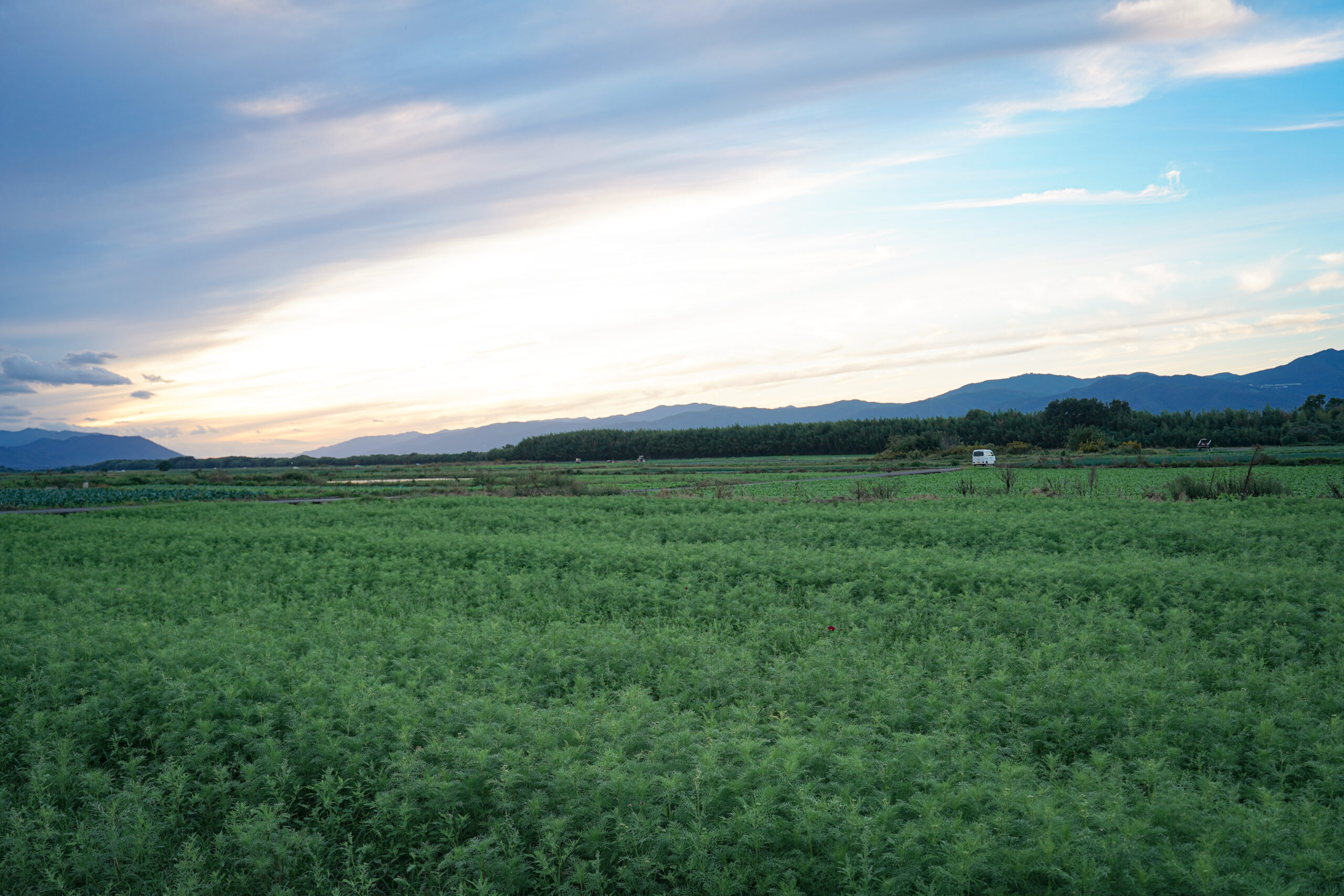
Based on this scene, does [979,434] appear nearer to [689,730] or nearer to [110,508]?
[110,508]

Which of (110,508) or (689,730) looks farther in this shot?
(110,508)

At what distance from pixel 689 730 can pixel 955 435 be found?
117 m

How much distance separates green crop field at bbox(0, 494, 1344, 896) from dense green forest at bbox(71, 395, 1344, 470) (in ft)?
298

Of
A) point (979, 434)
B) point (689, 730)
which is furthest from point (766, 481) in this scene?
point (979, 434)

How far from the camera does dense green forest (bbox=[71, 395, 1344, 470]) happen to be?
101 meters

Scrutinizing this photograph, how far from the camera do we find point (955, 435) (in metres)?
116

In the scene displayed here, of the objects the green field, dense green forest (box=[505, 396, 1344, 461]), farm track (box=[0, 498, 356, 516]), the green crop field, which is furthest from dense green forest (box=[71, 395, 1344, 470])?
the green crop field

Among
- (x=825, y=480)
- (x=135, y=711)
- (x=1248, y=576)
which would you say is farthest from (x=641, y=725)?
(x=825, y=480)

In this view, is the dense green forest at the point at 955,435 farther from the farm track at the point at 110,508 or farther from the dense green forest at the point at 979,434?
the farm track at the point at 110,508

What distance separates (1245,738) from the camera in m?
8.46

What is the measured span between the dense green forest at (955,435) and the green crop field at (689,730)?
3575 inches

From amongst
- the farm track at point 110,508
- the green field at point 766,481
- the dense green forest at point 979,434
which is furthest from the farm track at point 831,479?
the dense green forest at point 979,434

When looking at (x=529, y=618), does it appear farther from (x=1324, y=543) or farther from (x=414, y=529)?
(x=1324, y=543)

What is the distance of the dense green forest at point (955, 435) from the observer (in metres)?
101
